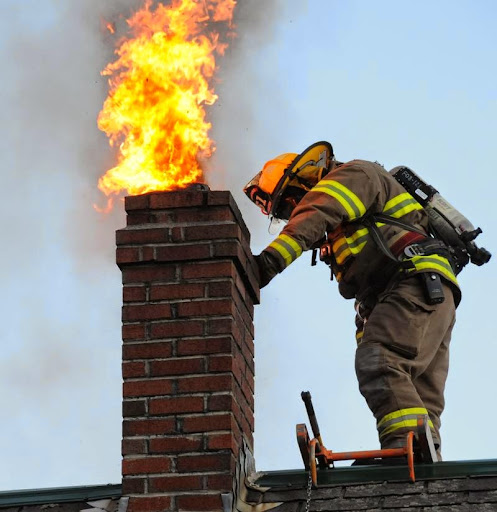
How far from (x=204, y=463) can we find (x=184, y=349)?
1.82 feet

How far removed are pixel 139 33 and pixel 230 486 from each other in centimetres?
315

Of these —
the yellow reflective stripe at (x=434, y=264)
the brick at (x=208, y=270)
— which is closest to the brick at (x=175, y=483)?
the brick at (x=208, y=270)

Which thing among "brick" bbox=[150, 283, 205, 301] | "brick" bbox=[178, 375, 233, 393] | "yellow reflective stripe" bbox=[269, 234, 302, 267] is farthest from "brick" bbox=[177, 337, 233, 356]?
"yellow reflective stripe" bbox=[269, 234, 302, 267]

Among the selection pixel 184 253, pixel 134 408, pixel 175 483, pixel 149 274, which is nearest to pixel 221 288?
pixel 184 253

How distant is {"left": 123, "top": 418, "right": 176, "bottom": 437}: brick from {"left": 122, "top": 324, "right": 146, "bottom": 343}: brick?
411 millimetres

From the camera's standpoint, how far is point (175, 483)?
228 inches

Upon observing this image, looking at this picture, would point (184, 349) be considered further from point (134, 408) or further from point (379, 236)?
point (379, 236)

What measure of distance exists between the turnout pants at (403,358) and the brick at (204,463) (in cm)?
163

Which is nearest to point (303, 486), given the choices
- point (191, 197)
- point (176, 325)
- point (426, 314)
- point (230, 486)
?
point (230, 486)

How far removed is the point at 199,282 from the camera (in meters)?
6.20

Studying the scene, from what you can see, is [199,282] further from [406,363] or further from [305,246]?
[406,363]

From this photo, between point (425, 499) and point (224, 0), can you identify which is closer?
point (425, 499)

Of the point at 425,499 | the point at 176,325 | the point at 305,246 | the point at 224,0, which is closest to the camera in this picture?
the point at 425,499

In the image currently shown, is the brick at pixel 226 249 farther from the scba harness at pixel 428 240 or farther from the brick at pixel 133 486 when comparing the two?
the scba harness at pixel 428 240
